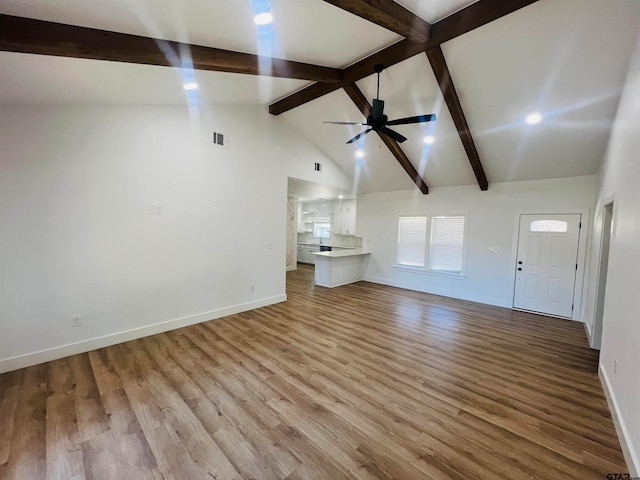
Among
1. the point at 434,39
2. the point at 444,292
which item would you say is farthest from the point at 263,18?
the point at 444,292

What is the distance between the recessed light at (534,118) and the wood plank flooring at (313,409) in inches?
127

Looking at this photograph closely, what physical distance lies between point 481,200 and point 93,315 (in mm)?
7165

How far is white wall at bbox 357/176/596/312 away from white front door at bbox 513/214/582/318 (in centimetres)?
14

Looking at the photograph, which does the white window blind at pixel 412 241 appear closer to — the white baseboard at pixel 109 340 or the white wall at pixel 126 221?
the white wall at pixel 126 221

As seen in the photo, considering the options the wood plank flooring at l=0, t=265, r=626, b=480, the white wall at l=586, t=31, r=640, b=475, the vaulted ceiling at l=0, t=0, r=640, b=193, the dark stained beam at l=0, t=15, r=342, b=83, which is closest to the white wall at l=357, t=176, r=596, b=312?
the vaulted ceiling at l=0, t=0, r=640, b=193

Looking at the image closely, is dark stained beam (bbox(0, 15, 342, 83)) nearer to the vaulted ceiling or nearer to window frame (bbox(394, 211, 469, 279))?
the vaulted ceiling

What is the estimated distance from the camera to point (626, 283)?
7.30 feet

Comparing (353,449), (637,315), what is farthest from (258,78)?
(637,315)

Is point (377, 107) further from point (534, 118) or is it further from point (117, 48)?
point (117, 48)

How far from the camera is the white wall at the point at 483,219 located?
4.99 m

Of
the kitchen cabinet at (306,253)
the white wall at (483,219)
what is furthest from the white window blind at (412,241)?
the kitchen cabinet at (306,253)

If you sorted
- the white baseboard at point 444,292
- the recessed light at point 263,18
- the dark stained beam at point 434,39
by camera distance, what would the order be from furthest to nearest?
the white baseboard at point 444,292 → the dark stained beam at point 434,39 → the recessed light at point 263,18

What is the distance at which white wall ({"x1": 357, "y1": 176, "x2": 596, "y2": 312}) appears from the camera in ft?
16.4

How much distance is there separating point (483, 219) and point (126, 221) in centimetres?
663
